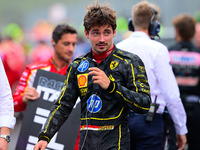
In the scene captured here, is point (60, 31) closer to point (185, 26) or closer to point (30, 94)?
point (30, 94)

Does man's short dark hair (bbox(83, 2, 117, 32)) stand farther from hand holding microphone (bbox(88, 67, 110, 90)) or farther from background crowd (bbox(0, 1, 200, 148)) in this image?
background crowd (bbox(0, 1, 200, 148))

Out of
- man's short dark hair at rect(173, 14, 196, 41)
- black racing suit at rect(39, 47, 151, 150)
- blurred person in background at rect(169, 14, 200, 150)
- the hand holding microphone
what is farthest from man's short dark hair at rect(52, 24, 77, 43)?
the hand holding microphone

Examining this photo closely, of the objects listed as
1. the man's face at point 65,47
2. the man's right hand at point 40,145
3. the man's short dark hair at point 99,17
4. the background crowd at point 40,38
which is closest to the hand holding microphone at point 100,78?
the man's short dark hair at point 99,17

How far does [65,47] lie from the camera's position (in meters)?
5.07

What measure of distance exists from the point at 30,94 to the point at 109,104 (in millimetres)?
1493

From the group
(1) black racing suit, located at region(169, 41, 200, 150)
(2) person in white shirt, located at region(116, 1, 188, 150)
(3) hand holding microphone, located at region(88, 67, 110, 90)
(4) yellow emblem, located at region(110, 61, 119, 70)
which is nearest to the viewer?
(3) hand holding microphone, located at region(88, 67, 110, 90)

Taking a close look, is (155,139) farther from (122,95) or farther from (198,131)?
(198,131)

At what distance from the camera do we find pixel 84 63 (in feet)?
11.5

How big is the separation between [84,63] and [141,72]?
0.47 m

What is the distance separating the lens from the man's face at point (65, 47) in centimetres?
501

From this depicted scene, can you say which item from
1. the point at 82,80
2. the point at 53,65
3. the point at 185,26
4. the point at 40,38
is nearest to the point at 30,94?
the point at 53,65

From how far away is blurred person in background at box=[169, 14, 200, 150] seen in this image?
19.6 feet

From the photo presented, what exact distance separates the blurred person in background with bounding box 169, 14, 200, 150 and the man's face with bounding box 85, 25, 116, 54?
9.15 feet

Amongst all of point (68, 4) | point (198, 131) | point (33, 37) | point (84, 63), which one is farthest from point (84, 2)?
point (84, 63)
